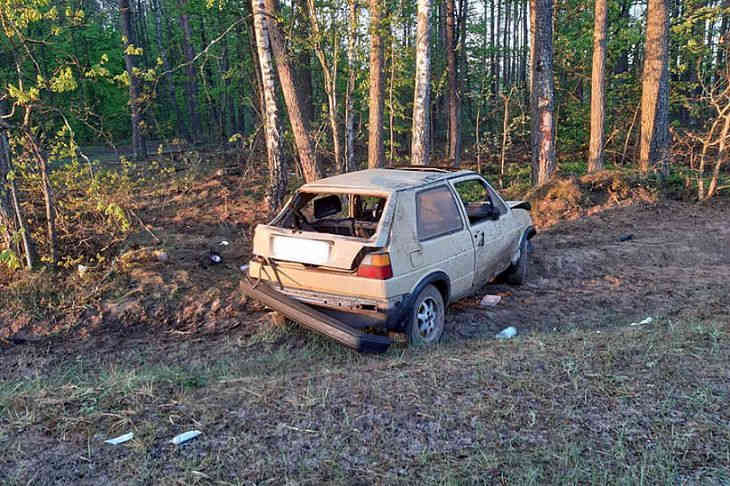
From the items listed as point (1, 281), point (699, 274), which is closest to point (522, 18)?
point (699, 274)

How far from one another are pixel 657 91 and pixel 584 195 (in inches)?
156

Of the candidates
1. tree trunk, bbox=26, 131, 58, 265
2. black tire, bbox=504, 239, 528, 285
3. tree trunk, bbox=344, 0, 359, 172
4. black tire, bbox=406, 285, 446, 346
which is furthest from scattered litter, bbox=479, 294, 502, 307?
tree trunk, bbox=344, 0, 359, 172

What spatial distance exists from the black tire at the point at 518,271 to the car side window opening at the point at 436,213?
183 cm

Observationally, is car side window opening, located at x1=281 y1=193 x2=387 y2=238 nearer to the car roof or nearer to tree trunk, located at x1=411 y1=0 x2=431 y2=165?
the car roof

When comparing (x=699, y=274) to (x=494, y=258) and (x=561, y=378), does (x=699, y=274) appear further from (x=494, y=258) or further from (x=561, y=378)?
(x=561, y=378)

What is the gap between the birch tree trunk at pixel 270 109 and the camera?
30.4ft

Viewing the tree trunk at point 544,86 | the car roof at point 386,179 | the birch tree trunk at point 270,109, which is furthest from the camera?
the tree trunk at point 544,86

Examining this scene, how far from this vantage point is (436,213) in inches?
222

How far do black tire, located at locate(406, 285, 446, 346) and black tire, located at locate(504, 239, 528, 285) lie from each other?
2.08 metres

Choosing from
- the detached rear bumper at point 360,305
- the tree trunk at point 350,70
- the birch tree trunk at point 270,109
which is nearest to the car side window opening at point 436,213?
the detached rear bumper at point 360,305

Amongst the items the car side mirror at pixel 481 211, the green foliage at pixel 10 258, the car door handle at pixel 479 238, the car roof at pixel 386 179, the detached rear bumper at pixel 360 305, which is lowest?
the detached rear bumper at pixel 360 305

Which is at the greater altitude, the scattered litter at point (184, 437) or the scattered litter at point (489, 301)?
the scattered litter at point (184, 437)

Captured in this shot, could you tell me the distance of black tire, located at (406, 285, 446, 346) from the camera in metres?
5.15

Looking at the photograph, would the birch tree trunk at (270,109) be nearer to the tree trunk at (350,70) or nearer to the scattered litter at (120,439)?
the tree trunk at (350,70)
